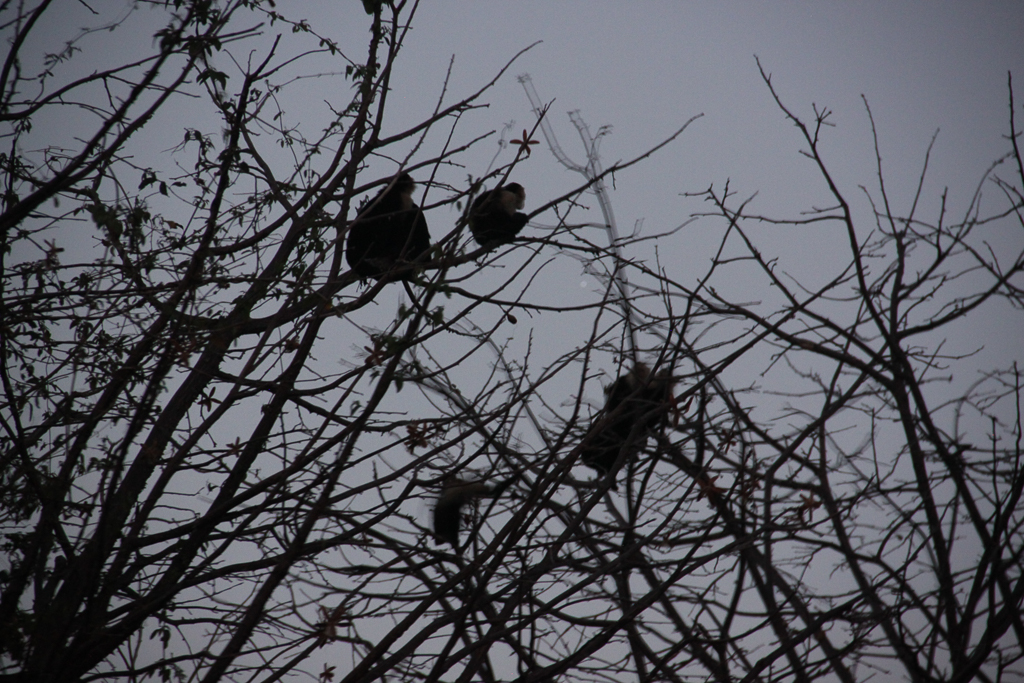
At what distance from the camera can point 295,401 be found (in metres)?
3.15

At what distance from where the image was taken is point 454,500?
3.46 m

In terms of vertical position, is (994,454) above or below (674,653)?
above

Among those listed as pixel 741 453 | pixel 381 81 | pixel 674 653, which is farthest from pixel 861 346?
pixel 381 81

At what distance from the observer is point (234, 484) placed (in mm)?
2779

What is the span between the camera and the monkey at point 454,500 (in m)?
2.65

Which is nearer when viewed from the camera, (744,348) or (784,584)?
(744,348)

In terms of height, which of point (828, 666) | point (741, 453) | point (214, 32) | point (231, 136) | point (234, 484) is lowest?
point (828, 666)

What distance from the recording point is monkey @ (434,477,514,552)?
265 cm

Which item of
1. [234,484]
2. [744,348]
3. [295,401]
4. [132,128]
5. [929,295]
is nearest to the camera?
[744,348]

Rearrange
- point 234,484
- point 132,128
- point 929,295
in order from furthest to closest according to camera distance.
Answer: point 929,295 → point 132,128 → point 234,484

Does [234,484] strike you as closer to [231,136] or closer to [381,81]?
[231,136]

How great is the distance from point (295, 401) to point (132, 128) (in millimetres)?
1311

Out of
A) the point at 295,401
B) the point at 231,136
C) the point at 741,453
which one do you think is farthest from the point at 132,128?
the point at 741,453

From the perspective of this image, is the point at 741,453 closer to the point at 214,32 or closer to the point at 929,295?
the point at 929,295
